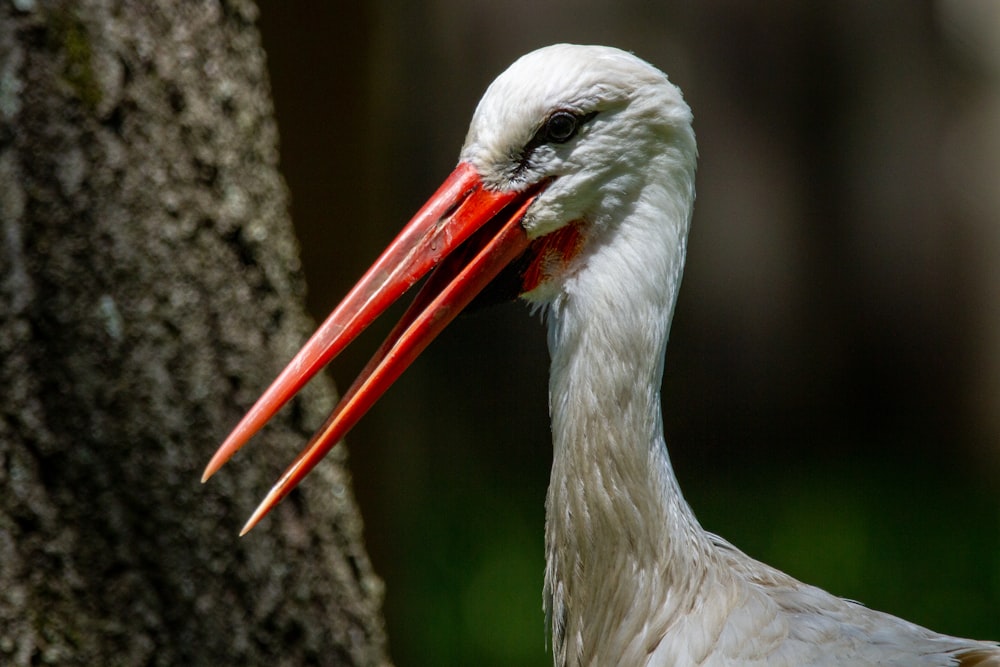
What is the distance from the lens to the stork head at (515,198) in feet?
5.60

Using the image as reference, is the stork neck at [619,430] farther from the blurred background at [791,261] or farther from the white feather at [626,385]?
the blurred background at [791,261]

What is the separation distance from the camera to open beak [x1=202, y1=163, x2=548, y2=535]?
1.68m

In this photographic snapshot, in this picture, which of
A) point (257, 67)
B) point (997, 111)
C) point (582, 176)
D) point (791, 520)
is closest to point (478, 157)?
point (582, 176)

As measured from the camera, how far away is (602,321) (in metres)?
1.78

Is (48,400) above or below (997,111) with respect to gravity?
below

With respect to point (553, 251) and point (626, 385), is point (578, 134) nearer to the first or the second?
point (553, 251)

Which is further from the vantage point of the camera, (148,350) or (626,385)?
(148,350)

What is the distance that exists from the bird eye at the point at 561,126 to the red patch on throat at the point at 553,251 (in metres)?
0.14

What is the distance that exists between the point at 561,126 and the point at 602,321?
31 cm

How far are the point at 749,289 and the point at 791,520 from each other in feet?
4.58

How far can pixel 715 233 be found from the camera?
19.6 ft

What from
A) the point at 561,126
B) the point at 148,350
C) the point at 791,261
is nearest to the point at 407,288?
the point at 561,126

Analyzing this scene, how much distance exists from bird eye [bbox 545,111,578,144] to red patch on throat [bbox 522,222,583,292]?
143 mm

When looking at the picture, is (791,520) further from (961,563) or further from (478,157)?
(478,157)
